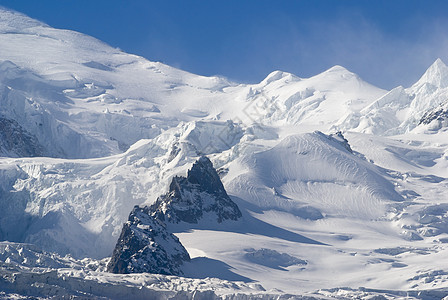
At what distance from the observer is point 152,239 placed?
171250 mm

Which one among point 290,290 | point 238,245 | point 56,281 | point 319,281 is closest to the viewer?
point 56,281

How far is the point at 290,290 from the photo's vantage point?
162375 mm

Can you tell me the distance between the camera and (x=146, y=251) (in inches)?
6609

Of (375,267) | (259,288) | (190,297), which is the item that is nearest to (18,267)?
(190,297)

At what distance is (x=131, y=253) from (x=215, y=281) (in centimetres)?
2204

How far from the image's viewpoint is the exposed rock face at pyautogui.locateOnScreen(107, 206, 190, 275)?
165250 millimetres

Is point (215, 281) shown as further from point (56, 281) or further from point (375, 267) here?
point (375, 267)

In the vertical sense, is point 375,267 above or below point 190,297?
above

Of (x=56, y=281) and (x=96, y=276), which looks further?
(x=96, y=276)

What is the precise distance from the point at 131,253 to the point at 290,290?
2617 cm

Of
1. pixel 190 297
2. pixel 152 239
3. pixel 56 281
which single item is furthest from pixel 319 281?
pixel 56 281

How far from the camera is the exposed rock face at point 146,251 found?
165250 mm

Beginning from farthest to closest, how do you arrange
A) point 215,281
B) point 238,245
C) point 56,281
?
point 238,245, point 215,281, point 56,281

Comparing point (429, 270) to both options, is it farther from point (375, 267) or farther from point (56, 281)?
point (56, 281)
